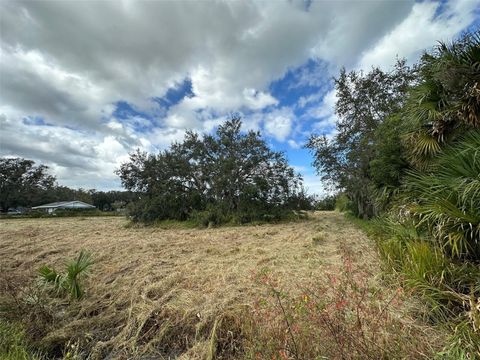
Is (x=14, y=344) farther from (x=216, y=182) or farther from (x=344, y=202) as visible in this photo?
(x=344, y=202)

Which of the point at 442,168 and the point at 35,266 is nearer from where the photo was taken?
the point at 442,168

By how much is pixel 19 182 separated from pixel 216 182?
1691 inches

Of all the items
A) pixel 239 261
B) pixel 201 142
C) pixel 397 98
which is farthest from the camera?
pixel 201 142

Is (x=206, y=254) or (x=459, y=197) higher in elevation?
(x=459, y=197)

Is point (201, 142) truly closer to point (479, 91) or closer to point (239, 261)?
point (239, 261)

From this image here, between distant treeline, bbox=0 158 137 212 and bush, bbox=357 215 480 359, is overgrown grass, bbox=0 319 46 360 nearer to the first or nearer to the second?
bush, bbox=357 215 480 359

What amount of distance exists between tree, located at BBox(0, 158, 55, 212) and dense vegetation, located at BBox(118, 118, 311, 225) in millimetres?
36175

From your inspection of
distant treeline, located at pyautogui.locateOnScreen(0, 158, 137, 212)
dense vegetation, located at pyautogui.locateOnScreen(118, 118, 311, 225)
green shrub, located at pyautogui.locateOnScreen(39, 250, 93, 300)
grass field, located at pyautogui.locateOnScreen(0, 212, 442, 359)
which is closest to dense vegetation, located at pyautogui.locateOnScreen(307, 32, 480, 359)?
grass field, located at pyautogui.locateOnScreen(0, 212, 442, 359)

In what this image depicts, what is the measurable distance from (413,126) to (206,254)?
16.8 ft

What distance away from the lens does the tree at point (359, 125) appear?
33.4 ft

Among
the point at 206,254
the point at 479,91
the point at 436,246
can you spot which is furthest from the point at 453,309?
the point at 206,254

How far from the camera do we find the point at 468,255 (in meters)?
2.96

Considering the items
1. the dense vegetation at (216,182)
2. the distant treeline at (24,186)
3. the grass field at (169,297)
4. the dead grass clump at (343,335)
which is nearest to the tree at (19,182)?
the distant treeline at (24,186)

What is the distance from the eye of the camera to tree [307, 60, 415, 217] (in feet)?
33.4
